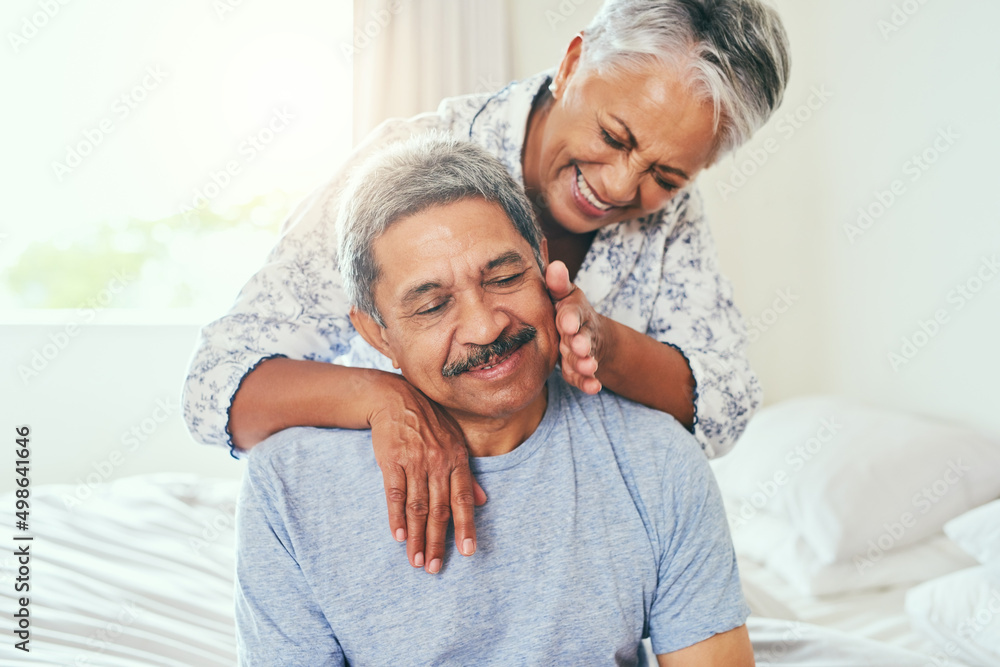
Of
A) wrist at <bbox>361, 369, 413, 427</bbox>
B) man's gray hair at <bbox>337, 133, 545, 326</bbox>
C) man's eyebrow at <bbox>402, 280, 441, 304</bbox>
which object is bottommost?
wrist at <bbox>361, 369, 413, 427</bbox>

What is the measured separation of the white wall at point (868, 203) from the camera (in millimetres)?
2328

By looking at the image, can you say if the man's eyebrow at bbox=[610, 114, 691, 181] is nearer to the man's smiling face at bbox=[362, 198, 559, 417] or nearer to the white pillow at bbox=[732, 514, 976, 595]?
the man's smiling face at bbox=[362, 198, 559, 417]

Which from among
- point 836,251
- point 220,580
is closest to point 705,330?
point 220,580

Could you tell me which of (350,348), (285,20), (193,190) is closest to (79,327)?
(193,190)

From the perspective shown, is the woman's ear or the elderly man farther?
the woman's ear

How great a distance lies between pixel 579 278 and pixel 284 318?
1.93 ft

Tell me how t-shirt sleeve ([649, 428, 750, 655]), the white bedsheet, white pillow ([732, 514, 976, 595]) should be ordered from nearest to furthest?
t-shirt sleeve ([649, 428, 750, 655]) < the white bedsheet < white pillow ([732, 514, 976, 595])

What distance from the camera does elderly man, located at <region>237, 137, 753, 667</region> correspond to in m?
1.04

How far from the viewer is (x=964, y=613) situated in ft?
5.38

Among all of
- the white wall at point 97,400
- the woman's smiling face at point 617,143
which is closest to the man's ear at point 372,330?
the woman's smiling face at point 617,143

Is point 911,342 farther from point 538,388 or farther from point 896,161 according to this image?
point 538,388

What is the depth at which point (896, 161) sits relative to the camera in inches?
Answer: 105

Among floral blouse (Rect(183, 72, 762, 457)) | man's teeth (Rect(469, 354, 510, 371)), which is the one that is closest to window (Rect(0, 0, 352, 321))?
floral blouse (Rect(183, 72, 762, 457))

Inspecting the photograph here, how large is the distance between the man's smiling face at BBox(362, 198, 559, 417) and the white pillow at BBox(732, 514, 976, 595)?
4.60ft
